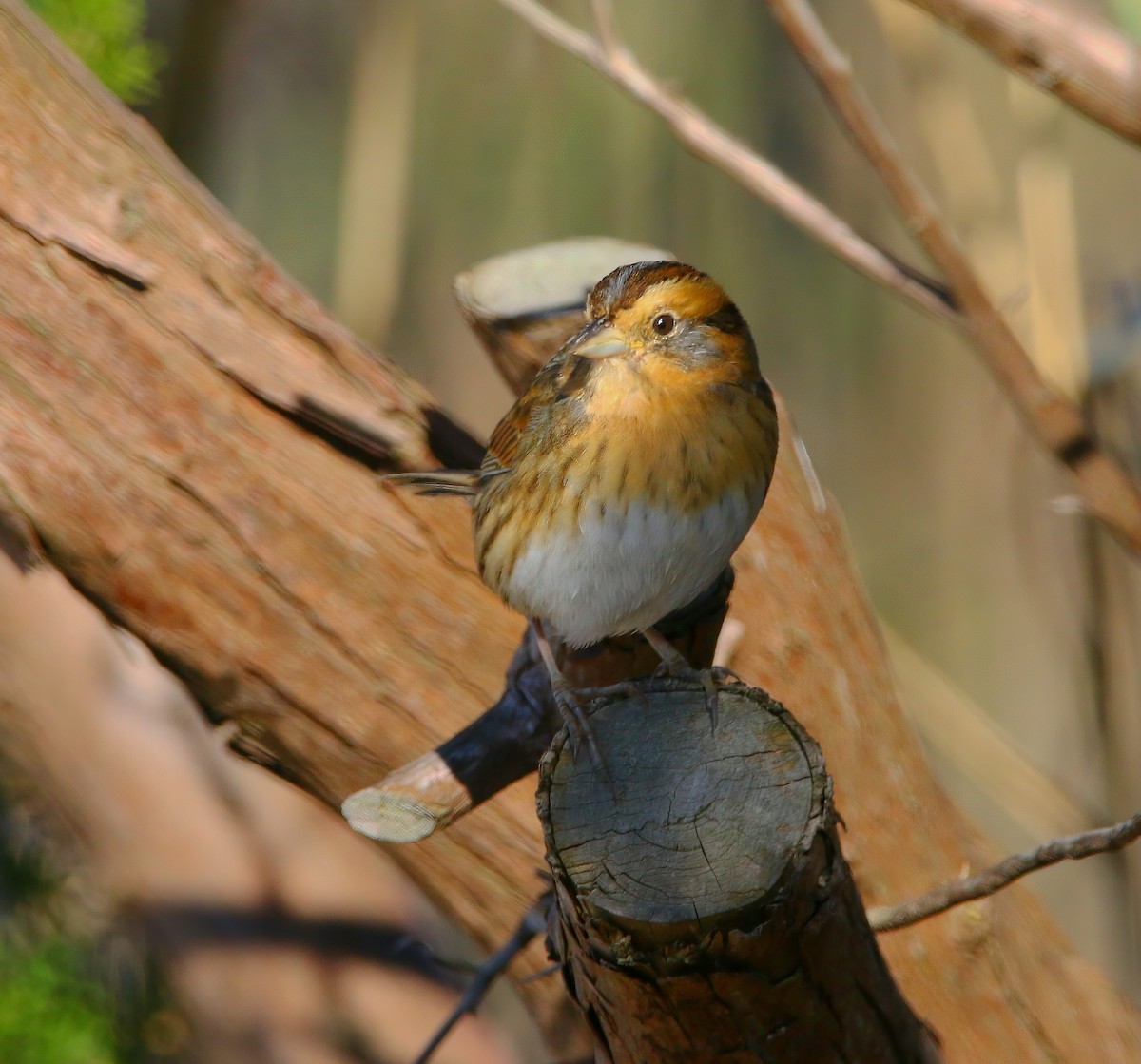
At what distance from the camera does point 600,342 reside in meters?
1.68

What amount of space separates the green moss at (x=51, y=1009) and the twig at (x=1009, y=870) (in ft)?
6.81

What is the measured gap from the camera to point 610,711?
148cm

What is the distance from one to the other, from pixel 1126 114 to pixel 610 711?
1030 mm

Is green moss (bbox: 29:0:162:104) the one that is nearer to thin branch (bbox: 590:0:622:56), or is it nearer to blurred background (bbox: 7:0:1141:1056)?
blurred background (bbox: 7:0:1141:1056)

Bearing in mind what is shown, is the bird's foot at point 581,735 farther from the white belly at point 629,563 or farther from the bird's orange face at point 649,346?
the bird's orange face at point 649,346

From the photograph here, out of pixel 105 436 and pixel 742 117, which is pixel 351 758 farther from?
pixel 742 117

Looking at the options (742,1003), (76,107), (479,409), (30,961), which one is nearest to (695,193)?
Answer: (479,409)

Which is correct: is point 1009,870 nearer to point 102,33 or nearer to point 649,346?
point 649,346

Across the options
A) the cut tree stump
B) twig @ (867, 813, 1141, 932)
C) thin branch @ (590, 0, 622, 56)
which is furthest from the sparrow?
thin branch @ (590, 0, 622, 56)

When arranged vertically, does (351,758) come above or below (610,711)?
below

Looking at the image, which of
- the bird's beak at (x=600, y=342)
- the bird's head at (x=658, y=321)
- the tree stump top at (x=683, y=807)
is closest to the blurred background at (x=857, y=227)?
the bird's head at (x=658, y=321)

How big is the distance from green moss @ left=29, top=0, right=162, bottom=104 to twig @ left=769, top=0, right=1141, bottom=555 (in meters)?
1.39

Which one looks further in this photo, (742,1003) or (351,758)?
(351,758)

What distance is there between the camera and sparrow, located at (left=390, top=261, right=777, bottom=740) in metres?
1.68
